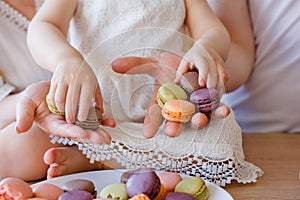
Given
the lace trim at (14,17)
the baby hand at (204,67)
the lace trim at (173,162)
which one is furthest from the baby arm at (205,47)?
the lace trim at (14,17)

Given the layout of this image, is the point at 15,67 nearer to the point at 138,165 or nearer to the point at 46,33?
the point at 46,33

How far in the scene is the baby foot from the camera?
0.74m

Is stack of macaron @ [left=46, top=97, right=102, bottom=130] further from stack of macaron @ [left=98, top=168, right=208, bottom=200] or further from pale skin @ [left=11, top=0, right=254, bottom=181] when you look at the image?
pale skin @ [left=11, top=0, right=254, bottom=181]

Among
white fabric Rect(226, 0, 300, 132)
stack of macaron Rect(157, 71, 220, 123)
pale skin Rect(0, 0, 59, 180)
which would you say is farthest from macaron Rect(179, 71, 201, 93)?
white fabric Rect(226, 0, 300, 132)

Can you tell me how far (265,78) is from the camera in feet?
3.41

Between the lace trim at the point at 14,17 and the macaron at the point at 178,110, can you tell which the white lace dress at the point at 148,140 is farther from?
the lace trim at the point at 14,17

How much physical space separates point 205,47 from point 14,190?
1.05 feet

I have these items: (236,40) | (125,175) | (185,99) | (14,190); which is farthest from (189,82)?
(236,40)

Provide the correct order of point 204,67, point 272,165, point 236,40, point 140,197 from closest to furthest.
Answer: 1. point 140,197
2. point 204,67
3. point 272,165
4. point 236,40

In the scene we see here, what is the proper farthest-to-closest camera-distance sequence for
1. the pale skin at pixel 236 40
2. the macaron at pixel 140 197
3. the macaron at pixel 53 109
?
the pale skin at pixel 236 40, the macaron at pixel 53 109, the macaron at pixel 140 197

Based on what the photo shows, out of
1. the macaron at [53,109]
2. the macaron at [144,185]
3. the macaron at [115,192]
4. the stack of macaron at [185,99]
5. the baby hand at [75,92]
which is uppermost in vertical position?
the stack of macaron at [185,99]

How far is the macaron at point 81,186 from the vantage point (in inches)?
26.0

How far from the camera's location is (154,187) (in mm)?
633

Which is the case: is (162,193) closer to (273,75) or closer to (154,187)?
(154,187)
